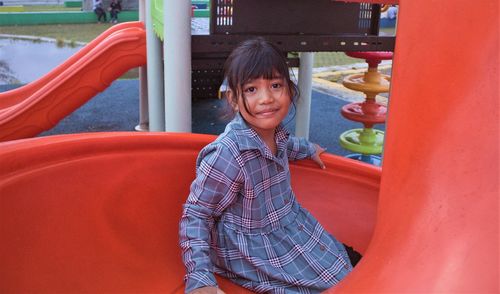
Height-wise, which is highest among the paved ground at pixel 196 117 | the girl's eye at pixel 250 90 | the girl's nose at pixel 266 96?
the girl's eye at pixel 250 90

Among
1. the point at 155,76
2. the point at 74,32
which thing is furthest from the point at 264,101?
the point at 74,32

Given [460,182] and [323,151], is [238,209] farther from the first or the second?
[460,182]

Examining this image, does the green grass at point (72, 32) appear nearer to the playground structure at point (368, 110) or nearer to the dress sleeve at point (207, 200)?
the playground structure at point (368, 110)

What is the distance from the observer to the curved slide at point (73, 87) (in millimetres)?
2016

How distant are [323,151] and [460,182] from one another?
0.63 meters

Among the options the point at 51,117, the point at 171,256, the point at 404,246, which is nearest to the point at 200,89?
the point at 51,117

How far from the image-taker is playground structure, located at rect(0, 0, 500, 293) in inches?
19.2

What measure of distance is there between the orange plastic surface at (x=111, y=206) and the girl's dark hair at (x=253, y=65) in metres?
0.23

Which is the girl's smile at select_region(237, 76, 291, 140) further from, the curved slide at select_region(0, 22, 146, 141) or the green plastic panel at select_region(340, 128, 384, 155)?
the curved slide at select_region(0, 22, 146, 141)

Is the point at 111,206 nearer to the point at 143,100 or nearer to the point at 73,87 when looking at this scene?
the point at 73,87

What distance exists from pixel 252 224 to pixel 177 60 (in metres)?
0.46

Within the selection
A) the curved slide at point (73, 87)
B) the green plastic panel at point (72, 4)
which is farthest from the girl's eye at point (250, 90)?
the green plastic panel at point (72, 4)

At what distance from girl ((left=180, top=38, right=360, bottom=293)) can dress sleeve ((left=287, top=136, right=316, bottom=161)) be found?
4.2 inches

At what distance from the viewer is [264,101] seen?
2.80 ft
